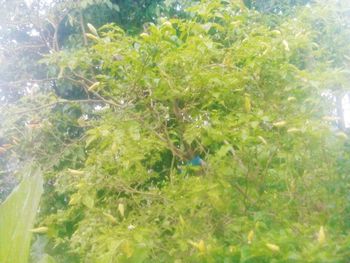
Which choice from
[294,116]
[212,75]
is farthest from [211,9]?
[294,116]

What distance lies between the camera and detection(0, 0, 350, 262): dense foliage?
4.77ft

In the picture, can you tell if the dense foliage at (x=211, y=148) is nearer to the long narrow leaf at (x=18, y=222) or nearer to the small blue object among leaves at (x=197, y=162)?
the small blue object among leaves at (x=197, y=162)

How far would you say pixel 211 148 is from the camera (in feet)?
5.72

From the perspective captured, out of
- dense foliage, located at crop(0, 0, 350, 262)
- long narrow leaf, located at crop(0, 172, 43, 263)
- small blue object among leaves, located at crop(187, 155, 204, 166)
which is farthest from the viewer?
small blue object among leaves, located at crop(187, 155, 204, 166)

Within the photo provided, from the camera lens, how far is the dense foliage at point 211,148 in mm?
1455

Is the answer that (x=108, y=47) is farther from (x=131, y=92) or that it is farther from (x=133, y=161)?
(x=133, y=161)

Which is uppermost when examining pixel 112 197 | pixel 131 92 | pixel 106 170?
pixel 131 92

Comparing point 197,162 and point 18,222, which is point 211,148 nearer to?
point 197,162

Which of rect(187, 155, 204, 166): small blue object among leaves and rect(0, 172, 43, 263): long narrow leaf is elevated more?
rect(0, 172, 43, 263): long narrow leaf

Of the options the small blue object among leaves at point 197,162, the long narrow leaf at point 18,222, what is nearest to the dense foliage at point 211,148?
the small blue object among leaves at point 197,162

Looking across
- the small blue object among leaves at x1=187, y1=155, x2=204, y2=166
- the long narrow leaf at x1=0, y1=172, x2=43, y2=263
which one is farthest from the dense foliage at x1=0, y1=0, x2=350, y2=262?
the long narrow leaf at x1=0, y1=172, x2=43, y2=263

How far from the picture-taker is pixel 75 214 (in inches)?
79.3

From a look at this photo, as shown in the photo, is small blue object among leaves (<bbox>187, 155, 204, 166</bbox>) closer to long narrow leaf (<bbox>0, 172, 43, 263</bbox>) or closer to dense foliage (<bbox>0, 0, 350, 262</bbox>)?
dense foliage (<bbox>0, 0, 350, 262</bbox>)

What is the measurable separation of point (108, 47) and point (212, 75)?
39 cm
